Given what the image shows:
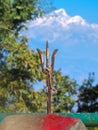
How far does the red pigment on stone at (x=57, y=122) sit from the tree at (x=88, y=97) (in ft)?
31.1

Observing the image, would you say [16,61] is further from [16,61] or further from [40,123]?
[40,123]

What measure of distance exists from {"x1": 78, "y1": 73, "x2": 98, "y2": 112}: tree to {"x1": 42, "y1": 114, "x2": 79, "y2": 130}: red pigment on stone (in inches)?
373

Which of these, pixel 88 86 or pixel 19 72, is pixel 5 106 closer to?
pixel 19 72

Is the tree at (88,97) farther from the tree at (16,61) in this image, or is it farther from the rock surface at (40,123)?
the rock surface at (40,123)

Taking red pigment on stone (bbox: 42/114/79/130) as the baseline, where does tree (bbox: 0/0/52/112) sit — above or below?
above

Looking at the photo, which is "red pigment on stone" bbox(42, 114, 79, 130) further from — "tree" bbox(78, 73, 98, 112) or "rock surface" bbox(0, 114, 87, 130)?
"tree" bbox(78, 73, 98, 112)

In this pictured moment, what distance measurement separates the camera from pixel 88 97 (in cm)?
1241

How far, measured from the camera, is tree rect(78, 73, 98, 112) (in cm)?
1227

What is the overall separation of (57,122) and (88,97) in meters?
9.82

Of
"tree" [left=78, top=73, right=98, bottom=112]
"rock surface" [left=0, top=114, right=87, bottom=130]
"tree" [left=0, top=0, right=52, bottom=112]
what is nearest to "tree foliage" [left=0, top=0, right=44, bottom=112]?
"tree" [left=0, top=0, right=52, bottom=112]

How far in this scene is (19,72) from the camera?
9.36m

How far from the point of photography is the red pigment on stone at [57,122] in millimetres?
2625

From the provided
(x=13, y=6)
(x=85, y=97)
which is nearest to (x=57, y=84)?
(x=85, y=97)

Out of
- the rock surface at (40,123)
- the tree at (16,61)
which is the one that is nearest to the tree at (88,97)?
the tree at (16,61)
